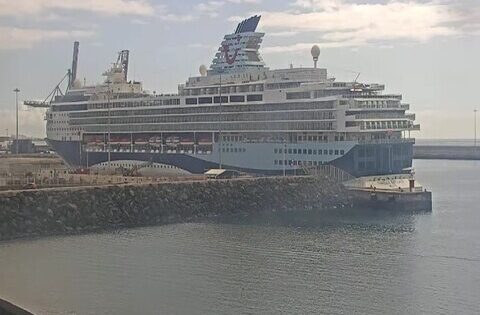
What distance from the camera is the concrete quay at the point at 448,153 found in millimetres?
53281

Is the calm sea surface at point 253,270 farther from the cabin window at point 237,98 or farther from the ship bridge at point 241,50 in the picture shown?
the ship bridge at point 241,50

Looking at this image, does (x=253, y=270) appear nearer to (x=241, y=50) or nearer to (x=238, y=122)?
(x=238, y=122)

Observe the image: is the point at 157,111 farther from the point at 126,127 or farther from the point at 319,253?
the point at 319,253

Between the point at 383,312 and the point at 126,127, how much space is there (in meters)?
20.5

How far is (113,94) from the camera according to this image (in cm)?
3003

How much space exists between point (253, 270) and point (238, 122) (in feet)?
44.2

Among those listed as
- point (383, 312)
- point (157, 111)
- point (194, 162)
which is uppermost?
point (157, 111)

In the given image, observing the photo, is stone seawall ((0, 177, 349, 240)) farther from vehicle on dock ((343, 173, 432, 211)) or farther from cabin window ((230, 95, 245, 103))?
cabin window ((230, 95, 245, 103))

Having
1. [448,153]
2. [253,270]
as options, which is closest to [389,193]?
[253,270]

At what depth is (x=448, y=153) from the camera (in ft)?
184

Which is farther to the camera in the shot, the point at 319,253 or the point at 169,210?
the point at 169,210

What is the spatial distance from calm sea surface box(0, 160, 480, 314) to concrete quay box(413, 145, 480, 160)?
37903 millimetres

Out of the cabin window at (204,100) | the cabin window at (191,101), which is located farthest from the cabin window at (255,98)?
the cabin window at (191,101)

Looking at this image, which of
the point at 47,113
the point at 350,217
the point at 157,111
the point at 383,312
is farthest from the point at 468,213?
the point at 47,113
